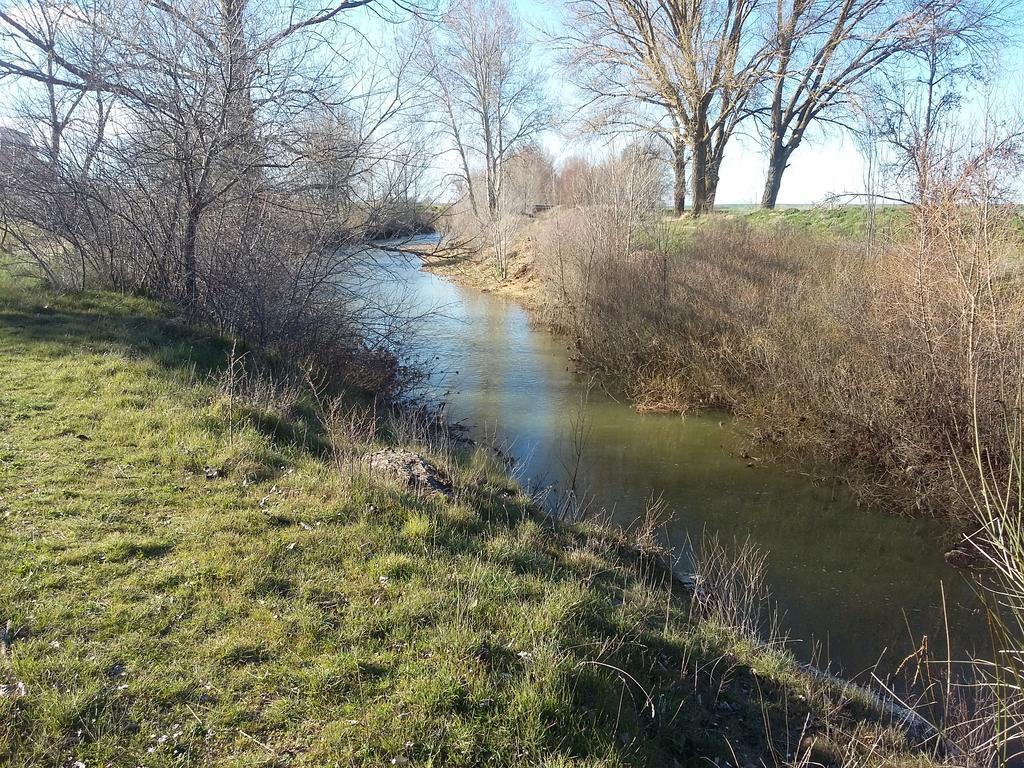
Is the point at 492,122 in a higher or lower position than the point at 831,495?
higher

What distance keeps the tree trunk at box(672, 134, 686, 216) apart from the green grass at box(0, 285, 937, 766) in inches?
811

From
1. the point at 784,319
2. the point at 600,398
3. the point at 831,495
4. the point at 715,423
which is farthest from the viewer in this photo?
the point at 600,398

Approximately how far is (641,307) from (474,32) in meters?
18.5

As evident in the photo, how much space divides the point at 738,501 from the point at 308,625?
254 inches

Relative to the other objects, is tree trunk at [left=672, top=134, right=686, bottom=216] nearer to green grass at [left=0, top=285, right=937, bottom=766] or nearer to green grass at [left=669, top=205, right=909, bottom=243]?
green grass at [left=669, top=205, right=909, bottom=243]

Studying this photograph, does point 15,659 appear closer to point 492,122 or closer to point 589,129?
point 589,129

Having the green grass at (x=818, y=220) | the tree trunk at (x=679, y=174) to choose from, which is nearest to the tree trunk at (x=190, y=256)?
the green grass at (x=818, y=220)

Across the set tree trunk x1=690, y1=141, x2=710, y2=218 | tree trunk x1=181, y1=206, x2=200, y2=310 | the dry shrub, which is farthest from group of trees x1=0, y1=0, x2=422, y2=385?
tree trunk x1=690, y1=141, x2=710, y2=218

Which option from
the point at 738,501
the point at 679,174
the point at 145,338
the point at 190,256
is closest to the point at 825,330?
the point at 738,501

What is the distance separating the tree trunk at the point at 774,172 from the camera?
80.6ft

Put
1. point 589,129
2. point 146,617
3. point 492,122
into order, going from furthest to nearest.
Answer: point 492,122 < point 589,129 < point 146,617

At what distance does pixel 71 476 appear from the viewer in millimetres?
4836

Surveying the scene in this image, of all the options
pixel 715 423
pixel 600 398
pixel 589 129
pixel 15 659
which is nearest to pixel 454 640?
pixel 15 659

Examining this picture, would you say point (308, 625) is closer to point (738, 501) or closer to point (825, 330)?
point (738, 501)
